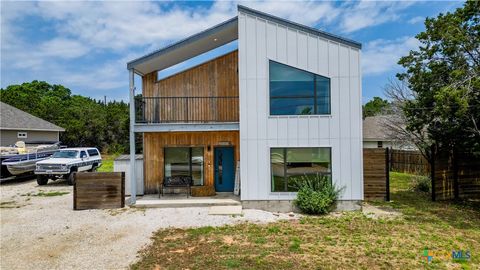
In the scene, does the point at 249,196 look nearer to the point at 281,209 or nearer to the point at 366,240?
the point at 281,209

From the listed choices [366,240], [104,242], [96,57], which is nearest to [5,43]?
[96,57]

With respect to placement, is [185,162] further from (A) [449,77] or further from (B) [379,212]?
(A) [449,77]

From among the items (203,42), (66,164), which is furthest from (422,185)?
(66,164)

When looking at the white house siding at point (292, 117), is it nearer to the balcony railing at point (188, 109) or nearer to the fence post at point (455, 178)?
the balcony railing at point (188, 109)

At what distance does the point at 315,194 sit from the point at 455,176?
730 cm

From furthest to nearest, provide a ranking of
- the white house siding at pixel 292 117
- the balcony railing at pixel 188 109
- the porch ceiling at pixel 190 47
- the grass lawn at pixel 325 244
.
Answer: the balcony railing at pixel 188 109 < the porch ceiling at pixel 190 47 < the white house siding at pixel 292 117 < the grass lawn at pixel 325 244

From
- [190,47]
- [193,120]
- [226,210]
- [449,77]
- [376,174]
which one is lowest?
[226,210]

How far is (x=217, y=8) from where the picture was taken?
476 inches

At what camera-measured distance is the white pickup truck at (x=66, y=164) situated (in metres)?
16.0

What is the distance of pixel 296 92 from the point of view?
10.5 metres

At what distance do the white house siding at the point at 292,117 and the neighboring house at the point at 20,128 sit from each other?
66.3ft

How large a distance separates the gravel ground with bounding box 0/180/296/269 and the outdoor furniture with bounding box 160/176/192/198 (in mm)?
1751

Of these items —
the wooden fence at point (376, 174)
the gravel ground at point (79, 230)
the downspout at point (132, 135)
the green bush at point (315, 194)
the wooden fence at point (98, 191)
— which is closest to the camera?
the gravel ground at point (79, 230)

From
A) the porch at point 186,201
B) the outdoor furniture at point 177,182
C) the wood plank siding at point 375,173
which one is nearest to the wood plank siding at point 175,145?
the outdoor furniture at point 177,182
